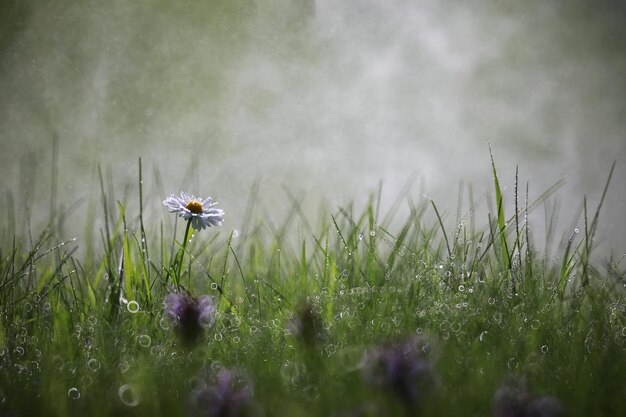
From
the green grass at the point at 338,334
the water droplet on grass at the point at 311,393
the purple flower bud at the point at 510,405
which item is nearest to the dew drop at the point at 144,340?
the green grass at the point at 338,334

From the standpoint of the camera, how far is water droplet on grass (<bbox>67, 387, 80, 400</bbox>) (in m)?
1.01

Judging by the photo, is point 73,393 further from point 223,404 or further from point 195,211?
point 195,211

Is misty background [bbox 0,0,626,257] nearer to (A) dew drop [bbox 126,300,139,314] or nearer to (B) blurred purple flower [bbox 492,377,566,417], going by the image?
(A) dew drop [bbox 126,300,139,314]

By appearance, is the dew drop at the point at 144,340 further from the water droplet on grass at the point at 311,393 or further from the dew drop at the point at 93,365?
the water droplet on grass at the point at 311,393

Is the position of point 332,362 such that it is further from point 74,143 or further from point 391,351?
point 74,143

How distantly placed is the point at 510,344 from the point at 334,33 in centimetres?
576

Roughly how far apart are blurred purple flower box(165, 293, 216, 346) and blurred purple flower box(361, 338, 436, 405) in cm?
34

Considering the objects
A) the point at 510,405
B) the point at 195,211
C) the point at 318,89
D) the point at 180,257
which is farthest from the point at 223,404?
the point at 318,89

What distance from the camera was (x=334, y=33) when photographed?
21.6ft

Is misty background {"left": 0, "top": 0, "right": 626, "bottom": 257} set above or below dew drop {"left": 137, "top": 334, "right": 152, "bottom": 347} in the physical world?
above

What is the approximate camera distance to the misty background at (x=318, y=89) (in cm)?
617

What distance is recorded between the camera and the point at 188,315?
111cm

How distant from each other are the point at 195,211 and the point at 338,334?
59 cm

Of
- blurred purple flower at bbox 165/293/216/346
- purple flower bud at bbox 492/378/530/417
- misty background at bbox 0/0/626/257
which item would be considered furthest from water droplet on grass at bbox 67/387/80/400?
misty background at bbox 0/0/626/257
